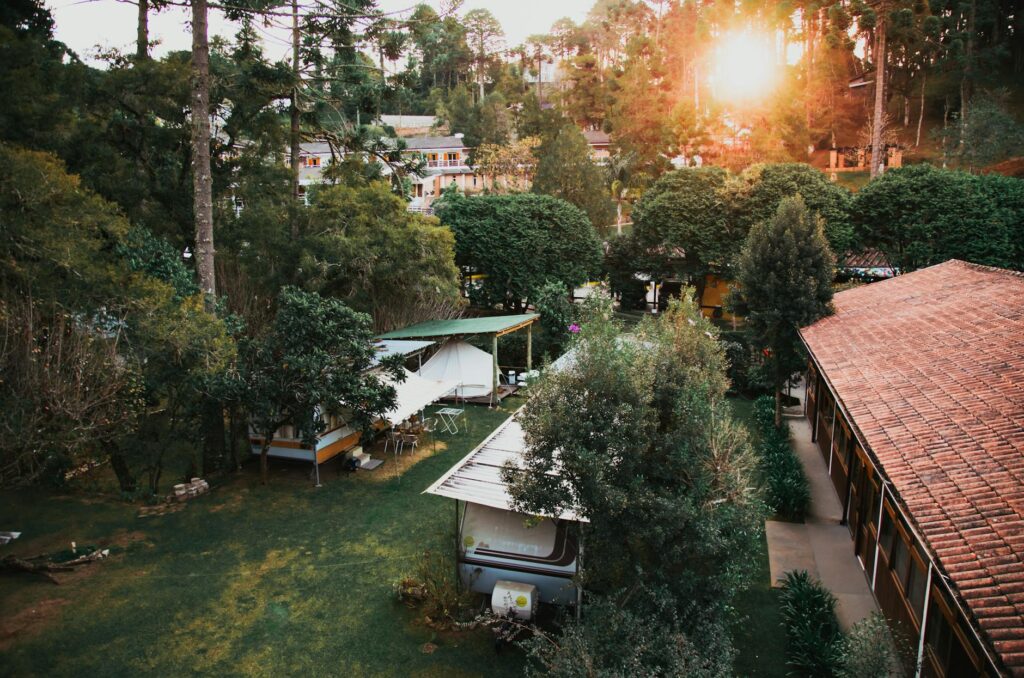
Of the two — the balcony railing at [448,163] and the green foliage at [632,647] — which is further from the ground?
the balcony railing at [448,163]

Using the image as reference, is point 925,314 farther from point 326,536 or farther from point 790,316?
point 326,536

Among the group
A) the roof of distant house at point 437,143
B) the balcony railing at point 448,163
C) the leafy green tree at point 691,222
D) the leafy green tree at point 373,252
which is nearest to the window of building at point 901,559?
the leafy green tree at point 373,252

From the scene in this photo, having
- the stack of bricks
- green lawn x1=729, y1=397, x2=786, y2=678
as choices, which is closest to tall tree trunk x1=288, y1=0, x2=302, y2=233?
the stack of bricks

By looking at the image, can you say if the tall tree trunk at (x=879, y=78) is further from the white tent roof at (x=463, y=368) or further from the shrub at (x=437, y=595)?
the shrub at (x=437, y=595)

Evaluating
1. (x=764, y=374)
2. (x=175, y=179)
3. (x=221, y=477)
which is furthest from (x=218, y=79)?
(x=764, y=374)

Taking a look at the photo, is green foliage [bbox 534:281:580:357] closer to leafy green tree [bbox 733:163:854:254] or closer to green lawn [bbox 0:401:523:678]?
leafy green tree [bbox 733:163:854:254]
